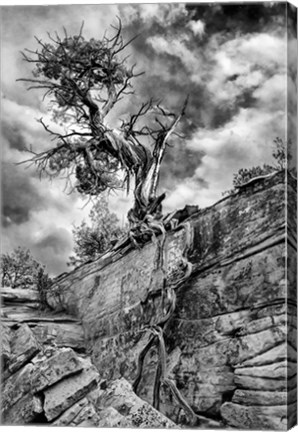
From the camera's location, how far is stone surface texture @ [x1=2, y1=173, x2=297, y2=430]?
26.3 feet

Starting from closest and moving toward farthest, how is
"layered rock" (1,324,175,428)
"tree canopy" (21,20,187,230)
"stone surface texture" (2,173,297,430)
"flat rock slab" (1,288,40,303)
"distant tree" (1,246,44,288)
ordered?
"stone surface texture" (2,173,297,430) → "layered rock" (1,324,175,428) → "tree canopy" (21,20,187,230) → "distant tree" (1,246,44,288) → "flat rock slab" (1,288,40,303)

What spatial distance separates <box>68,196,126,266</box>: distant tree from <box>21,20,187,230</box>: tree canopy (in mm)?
149

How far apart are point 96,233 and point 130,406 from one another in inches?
63.1

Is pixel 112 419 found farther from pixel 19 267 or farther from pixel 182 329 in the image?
pixel 19 267

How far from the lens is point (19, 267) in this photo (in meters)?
9.10

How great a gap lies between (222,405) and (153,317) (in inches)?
40.8

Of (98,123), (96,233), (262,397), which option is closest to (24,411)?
(96,233)

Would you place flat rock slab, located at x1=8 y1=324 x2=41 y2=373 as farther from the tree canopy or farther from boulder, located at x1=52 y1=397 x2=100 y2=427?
the tree canopy

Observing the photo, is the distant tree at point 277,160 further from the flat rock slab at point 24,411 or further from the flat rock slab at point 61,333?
the flat rock slab at point 24,411

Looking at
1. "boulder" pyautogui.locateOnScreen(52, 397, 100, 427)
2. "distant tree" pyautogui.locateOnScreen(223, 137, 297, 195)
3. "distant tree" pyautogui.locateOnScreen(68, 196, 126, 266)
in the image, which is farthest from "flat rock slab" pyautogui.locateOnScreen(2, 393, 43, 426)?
"distant tree" pyautogui.locateOnScreen(223, 137, 297, 195)

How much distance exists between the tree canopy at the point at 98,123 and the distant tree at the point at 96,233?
0.49 feet

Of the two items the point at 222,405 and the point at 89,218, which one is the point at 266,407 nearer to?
the point at 222,405

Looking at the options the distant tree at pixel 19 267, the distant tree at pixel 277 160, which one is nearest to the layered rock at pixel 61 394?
the distant tree at pixel 19 267

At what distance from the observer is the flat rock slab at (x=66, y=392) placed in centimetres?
860
